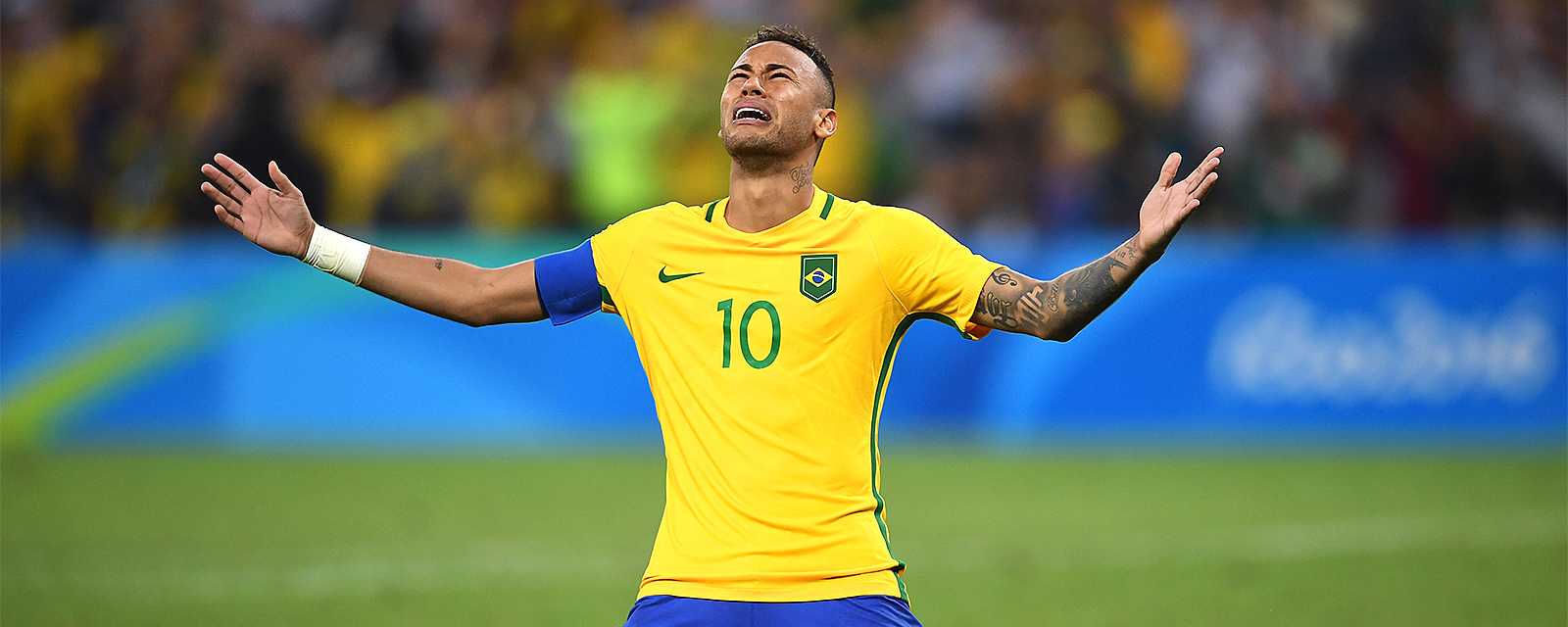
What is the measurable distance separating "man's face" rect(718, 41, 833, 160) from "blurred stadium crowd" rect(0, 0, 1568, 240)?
9546mm

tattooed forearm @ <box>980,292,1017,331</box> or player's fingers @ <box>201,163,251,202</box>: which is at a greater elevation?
player's fingers @ <box>201,163,251,202</box>

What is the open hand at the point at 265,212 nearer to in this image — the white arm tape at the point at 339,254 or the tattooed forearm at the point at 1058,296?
the white arm tape at the point at 339,254

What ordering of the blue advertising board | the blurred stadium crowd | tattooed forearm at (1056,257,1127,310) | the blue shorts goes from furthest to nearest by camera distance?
the blurred stadium crowd
the blue advertising board
tattooed forearm at (1056,257,1127,310)
the blue shorts

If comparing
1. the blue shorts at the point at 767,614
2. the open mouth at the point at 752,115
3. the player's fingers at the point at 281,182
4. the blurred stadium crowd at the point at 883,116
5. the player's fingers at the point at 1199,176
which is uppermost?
the blurred stadium crowd at the point at 883,116

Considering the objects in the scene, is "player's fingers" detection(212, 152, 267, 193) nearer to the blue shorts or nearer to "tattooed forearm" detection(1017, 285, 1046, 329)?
the blue shorts

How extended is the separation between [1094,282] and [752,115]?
0.99m

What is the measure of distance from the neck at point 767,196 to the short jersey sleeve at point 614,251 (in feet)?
0.77

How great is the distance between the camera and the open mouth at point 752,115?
412 centimetres

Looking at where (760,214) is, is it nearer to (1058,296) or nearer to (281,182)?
(1058,296)

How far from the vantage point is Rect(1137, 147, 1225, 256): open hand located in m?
3.81

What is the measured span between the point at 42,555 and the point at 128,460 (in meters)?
3.72

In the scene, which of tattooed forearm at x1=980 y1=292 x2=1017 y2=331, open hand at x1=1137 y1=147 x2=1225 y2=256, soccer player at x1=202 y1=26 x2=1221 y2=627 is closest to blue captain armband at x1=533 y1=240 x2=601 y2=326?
soccer player at x1=202 y1=26 x2=1221 y2=627

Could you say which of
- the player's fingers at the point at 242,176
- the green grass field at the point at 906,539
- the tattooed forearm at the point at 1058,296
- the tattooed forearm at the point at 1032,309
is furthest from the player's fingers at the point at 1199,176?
the green grass field at the point at 906,539

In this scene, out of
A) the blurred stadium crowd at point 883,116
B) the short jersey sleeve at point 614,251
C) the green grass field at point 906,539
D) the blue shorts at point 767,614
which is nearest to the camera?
the blue shorts at point 767,614
